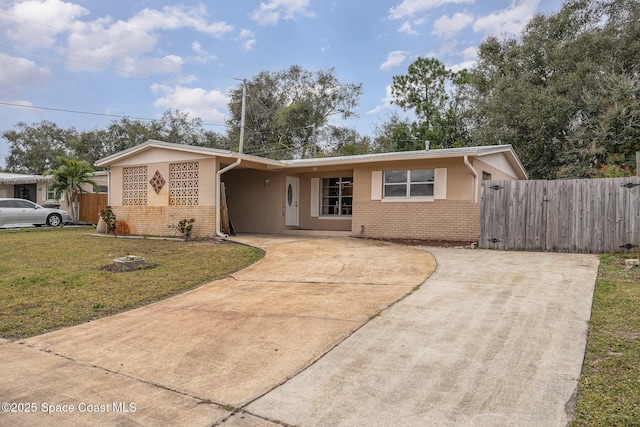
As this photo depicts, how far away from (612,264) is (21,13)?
22009mm

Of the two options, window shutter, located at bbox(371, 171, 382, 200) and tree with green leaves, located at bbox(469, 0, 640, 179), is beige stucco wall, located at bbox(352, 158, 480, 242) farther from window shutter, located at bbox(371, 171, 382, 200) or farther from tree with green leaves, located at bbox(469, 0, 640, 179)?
tree with green leaves, located at bbox(469, 0, 640, 179)

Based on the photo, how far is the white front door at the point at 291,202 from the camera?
15.7 meters

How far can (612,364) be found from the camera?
3.28 meters

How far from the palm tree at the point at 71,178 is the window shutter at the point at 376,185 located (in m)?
14.6

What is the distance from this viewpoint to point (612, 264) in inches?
307

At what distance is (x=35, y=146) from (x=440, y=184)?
4491 cm

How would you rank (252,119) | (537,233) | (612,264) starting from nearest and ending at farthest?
(612,264)
(537,233)
(252,119)

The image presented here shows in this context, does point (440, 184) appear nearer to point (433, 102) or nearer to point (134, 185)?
point (134, 185)

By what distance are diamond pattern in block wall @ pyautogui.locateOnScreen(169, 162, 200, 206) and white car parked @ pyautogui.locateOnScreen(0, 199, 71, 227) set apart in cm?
905

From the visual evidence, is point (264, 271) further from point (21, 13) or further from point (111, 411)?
point (21, 13)

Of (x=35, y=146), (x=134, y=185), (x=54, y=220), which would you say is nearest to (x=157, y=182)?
(x=134, y=185)

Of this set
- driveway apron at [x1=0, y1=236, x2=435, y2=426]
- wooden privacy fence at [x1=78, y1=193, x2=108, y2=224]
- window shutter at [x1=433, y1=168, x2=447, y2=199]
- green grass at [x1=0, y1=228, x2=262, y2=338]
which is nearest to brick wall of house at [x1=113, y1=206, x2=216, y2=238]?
A: green grass at [x1=0, y1=228, x2=262, y2=338]

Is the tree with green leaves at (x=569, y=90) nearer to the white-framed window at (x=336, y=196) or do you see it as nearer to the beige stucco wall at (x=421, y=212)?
the beige stucco wall at (x=421, y=212)

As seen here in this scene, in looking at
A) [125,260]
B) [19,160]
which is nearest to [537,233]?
[125,260]
